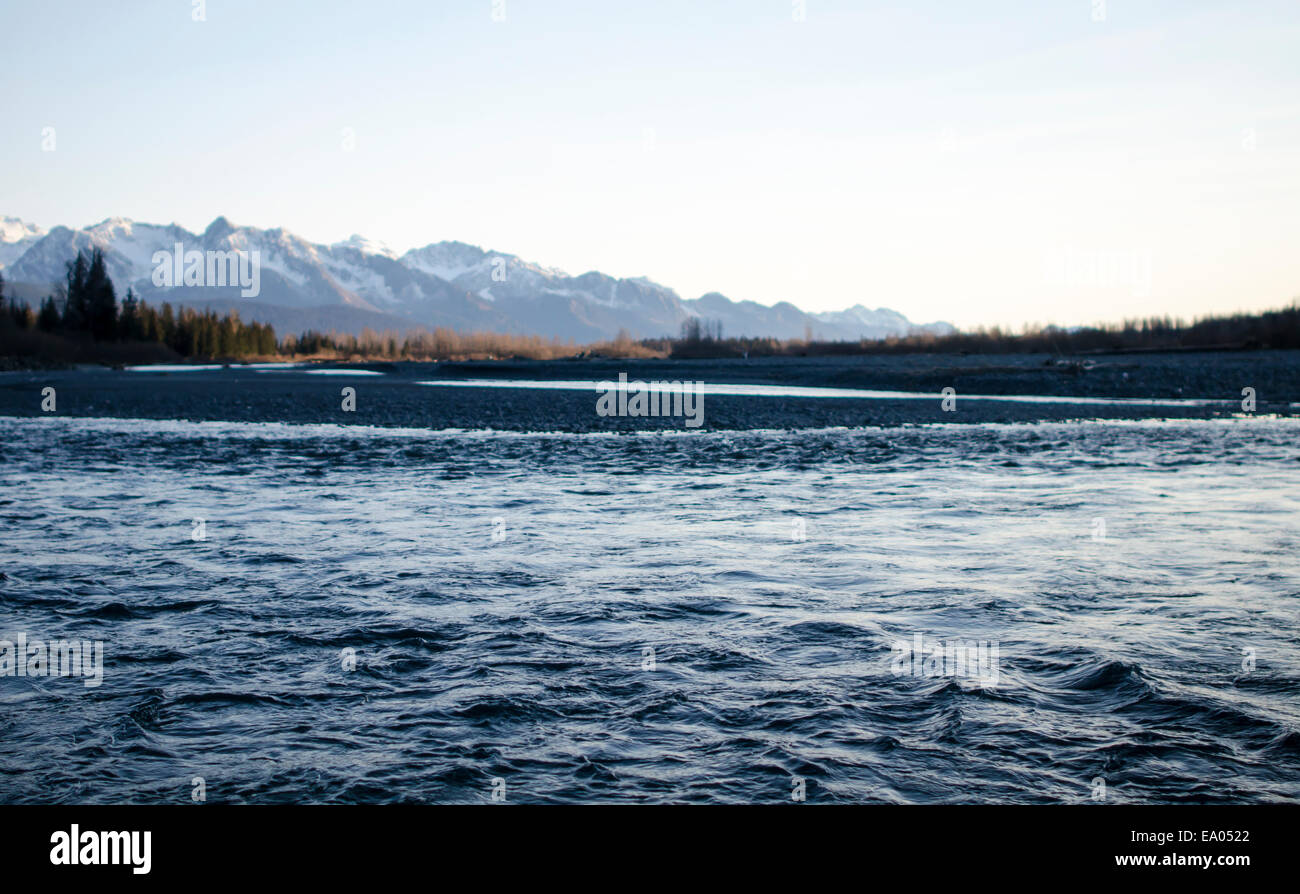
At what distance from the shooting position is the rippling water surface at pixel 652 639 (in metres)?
5.46

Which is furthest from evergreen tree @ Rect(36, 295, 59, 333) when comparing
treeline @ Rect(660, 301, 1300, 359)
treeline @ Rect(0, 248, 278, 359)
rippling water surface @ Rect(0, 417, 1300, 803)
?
rippling water surface @ Rect(0, 417, 1300, 803)

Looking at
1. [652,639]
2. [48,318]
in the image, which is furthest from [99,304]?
[652,639]

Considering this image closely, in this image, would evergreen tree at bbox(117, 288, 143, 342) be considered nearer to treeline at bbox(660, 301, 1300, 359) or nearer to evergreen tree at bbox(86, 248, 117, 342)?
evergreen tree at bbox(86, 248, 117, 342)

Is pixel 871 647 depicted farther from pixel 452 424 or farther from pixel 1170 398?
pixel 1170 398

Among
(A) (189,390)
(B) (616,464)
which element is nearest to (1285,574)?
(B) (616,464)

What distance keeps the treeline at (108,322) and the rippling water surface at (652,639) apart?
403 ft

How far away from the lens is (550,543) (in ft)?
39.2

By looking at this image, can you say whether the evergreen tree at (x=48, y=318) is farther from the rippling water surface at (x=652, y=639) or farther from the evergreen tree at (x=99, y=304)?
the rippling water surface at (x=652, y=639)

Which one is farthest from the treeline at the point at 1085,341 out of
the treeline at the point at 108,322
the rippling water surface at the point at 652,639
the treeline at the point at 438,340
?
the treeline at the point at 108,322

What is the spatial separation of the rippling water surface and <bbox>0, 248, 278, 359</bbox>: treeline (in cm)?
12271

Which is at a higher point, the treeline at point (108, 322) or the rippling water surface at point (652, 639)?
the treeline at point (108, 322)

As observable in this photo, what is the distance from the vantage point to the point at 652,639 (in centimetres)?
790

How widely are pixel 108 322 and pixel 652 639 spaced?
13913 centimetres

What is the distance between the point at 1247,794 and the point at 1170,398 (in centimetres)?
3921
